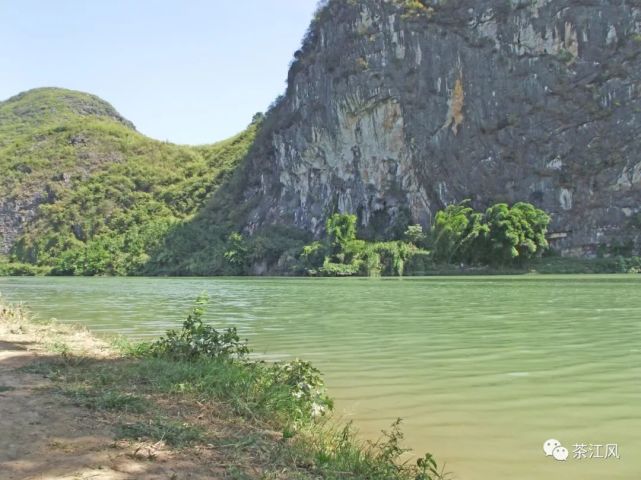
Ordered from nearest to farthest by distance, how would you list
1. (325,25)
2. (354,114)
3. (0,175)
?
(354,114) < (325,25) < (0,175)

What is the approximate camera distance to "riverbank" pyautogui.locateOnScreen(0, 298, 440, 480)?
4113mm

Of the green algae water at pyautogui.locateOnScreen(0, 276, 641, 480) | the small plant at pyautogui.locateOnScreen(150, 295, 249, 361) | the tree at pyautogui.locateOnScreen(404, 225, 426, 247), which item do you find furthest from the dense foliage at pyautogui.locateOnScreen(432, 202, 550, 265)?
the small plant at pyautogui.locateOnScreen(150, 295, 249, 361)

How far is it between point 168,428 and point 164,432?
0.14m

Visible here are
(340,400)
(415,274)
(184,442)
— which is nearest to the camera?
(184,442)

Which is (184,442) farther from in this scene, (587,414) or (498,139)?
(498,139)

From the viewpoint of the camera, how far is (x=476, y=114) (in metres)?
73.0

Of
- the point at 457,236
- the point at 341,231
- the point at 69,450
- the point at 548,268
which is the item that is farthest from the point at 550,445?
the point at 341,231

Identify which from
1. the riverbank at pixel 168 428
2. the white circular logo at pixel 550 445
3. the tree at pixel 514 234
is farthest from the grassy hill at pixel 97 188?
the white circular logo at pixel 550 445

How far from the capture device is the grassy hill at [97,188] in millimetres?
116938

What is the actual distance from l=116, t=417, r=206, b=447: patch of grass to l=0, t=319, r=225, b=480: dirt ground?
117 mm

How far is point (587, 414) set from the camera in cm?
619

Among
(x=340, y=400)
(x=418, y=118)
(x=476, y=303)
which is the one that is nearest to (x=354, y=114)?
(x=418, y=118)

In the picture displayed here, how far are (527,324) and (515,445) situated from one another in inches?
354

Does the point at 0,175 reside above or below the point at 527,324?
above
